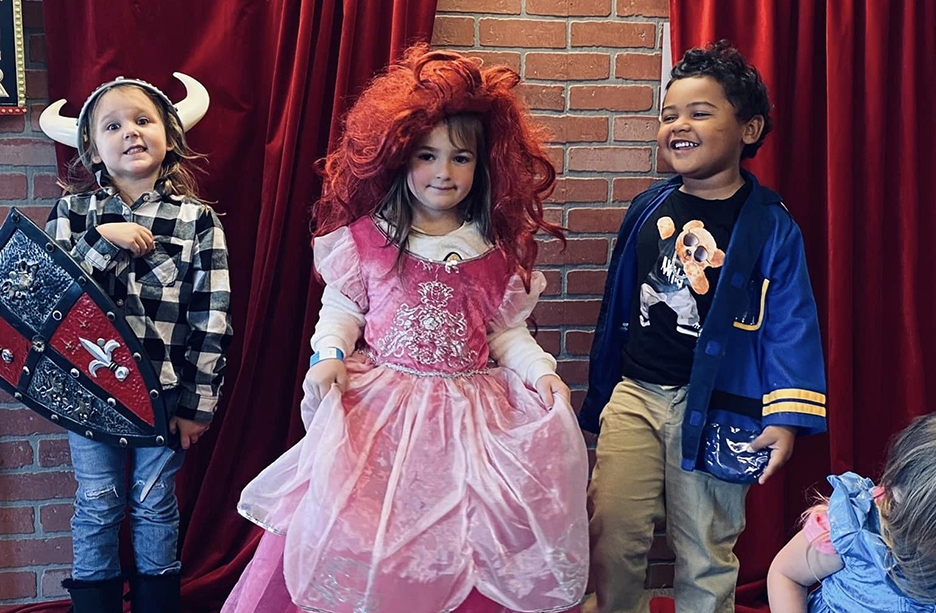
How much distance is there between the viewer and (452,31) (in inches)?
86.5

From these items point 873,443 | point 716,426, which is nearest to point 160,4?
point 716,426

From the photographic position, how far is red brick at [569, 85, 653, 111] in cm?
227

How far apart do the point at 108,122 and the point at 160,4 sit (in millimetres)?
358

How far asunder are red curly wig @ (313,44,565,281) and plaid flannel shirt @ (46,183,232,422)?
0.88 ft

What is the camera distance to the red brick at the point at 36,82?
2.03 m

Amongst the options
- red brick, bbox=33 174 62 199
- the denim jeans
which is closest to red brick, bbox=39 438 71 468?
the denim jeans

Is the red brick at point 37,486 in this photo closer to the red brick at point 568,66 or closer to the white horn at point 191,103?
the white horn at point 191,103

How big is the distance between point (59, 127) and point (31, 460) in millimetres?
822

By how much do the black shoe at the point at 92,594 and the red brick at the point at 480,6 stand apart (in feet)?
5.07

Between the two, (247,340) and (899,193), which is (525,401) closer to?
(247,340)

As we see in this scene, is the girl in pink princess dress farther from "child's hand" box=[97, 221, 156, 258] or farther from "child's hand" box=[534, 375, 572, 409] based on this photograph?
"child's hand" box=[97, 221, 156, 258]

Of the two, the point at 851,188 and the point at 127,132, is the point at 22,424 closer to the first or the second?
the point at 127,132

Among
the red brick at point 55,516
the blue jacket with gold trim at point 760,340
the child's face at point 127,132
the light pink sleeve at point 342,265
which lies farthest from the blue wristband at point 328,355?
the red brick at point 55,516

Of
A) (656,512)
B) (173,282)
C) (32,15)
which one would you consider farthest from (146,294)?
(656,512)
